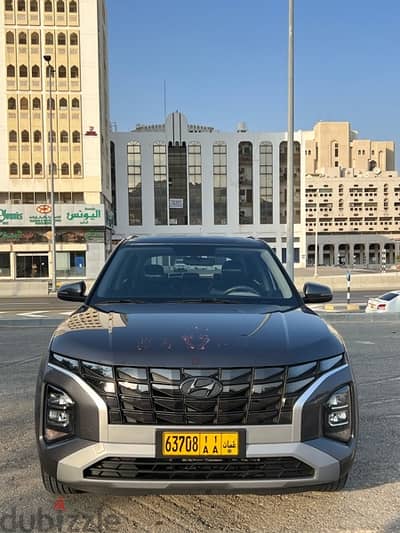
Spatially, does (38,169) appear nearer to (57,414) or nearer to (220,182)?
(220,182)

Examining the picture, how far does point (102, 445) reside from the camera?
8.70 ft

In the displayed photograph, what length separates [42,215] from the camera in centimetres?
4956

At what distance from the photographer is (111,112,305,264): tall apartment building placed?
243 ft

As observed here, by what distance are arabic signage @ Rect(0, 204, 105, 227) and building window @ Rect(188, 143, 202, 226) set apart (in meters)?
27.2

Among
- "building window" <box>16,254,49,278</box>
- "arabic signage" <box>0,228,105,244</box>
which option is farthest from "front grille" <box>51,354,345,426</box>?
"building window" <box>16,254,49,278</box>

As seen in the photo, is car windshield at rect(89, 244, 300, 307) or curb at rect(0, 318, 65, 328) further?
curb at rect(0, 318, 65, 328)

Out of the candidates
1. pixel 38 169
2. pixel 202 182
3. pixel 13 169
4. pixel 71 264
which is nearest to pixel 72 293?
pixel 71 264

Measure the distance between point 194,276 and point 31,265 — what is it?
49.3 m

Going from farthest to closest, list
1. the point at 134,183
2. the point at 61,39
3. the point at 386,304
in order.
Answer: the point at 134,183
the point at 61,39
the point at 386,304

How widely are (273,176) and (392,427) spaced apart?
71738 millimetres

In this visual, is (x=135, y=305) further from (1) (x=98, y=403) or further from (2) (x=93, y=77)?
(2) (x=93, y=77)

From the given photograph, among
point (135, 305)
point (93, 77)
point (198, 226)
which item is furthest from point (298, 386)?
point (198, 226)

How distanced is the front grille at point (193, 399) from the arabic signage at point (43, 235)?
49.1 m

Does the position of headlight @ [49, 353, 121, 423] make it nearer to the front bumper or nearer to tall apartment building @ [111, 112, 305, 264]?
the front bumper
